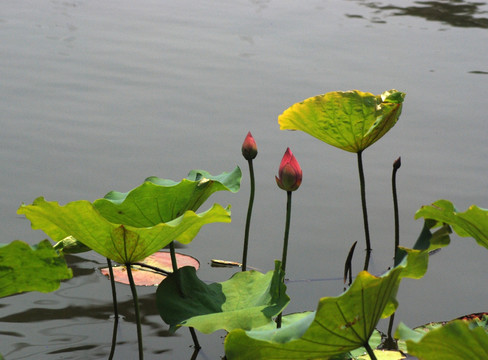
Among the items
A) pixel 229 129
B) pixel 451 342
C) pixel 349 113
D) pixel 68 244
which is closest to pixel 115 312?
pixel 68 244

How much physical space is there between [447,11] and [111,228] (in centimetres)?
374

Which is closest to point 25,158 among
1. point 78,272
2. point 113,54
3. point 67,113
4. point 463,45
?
point 67,113

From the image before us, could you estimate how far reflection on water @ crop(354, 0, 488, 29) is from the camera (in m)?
4.07

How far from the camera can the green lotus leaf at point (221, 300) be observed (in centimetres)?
114

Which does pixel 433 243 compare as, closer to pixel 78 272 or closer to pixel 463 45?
pixel 78 272

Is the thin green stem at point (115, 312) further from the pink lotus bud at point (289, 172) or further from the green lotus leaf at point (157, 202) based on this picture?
the pink lotus bud at point (289, 172)

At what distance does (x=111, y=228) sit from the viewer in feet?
3.60

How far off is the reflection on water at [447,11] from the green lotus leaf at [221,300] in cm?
305

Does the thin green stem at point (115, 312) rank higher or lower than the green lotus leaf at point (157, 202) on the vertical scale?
lower

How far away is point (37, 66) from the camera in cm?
303

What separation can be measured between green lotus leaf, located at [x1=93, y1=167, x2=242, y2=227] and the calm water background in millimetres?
256

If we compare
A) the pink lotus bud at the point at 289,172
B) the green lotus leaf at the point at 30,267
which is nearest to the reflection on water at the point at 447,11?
the pink lotus bud at the point at 289,172

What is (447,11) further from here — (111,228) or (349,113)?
A: (111,228)

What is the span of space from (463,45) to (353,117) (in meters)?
2.36
